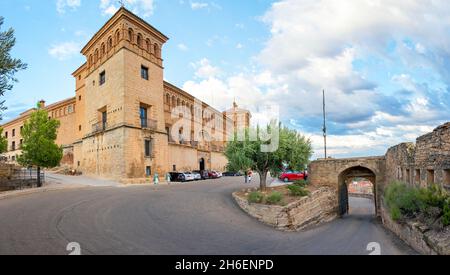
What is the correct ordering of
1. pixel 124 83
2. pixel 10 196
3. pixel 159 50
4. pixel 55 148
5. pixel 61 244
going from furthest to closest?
pixel 159 50, pixel 124 83, pixel 55 148, pixel 10 196, pixel 61 244

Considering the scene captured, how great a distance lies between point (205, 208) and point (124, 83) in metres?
18.9

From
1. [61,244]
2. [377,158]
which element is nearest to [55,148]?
[61,244]

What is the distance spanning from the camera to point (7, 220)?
9.79 m

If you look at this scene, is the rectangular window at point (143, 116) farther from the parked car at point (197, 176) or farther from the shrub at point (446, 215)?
the shrub at point (446, 215)

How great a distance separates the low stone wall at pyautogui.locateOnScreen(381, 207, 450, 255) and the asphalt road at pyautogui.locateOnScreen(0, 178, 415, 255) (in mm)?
446

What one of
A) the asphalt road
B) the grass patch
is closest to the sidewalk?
the asphalt road

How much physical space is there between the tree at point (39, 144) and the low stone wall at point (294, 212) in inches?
636

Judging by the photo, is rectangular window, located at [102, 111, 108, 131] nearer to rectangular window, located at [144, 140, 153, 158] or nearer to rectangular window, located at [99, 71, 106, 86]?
rectangular window, located at [99, 71, 106, 86]

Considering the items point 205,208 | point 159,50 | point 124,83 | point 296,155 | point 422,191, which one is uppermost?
point 159,50

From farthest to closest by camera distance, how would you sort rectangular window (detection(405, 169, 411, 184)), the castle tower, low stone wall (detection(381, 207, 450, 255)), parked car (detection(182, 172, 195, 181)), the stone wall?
parked car (detection(182, 172, 195, 181)) < the castle tower < rectangular window (detection(405, 169, 411, 184)) < the stone wall < low stone wall (detection(381, 207, 450, 255))

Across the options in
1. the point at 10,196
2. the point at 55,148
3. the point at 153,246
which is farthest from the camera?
the point at 55,148

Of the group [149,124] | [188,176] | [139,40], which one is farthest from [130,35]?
[188,176]

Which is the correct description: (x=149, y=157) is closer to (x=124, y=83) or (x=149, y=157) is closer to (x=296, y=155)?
(x=124, y=83)

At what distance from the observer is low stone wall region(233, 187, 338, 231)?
1379 cm
